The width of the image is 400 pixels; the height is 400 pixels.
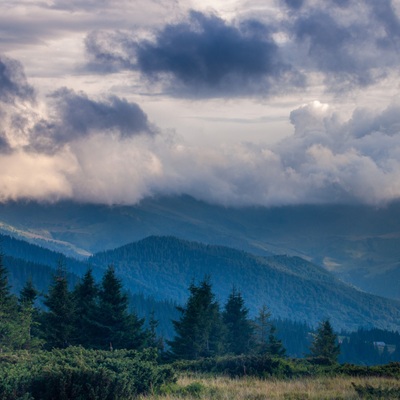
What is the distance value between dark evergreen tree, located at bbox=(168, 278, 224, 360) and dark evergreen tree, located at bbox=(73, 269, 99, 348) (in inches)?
440

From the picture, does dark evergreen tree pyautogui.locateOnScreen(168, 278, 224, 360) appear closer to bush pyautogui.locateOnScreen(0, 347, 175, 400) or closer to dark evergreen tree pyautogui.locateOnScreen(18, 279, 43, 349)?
dark evergreen tree pyautogui.locateOnScreen(18, 279, 43, 349)

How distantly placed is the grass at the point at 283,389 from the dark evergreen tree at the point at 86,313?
110ft

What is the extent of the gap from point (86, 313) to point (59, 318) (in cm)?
271

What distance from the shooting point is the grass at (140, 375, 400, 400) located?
20609mm

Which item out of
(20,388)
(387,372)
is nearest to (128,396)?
(20,388)

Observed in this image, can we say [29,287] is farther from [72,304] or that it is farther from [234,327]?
[234,327]

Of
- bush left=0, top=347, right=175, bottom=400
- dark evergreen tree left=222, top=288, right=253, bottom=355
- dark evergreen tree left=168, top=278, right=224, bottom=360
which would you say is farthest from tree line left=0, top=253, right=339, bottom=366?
bush left=0, top=347, right=175, bottom=400

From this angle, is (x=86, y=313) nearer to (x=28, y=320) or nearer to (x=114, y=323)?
(x=114, y=323)

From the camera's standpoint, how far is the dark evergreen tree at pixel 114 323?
193 ft

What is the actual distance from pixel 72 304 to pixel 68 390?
137 ft

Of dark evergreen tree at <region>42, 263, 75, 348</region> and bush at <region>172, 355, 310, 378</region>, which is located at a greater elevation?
dark evergreen tree at <region>42, 263, 75, 348</region>

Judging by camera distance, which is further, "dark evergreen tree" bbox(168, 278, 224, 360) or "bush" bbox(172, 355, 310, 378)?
"dark evergreen tree" bbox(168, 278, 224, 360)

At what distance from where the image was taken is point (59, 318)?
59.4 m

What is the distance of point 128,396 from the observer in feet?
65.9
